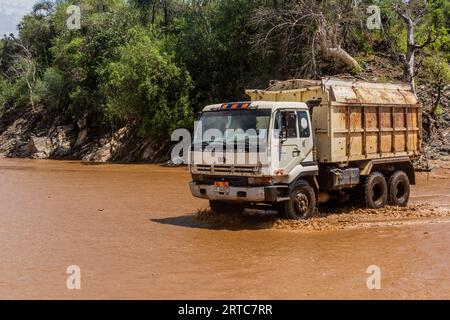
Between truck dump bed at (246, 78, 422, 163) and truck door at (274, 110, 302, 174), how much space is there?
0.86 metres

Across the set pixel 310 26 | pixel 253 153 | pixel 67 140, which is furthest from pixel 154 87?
pixel 253 153

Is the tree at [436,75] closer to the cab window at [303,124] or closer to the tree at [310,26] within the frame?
the tree at [310,26]

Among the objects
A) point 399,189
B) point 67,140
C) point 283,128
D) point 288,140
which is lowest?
point 399,189

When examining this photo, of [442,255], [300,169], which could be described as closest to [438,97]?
[300,169]

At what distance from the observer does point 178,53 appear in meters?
27.4

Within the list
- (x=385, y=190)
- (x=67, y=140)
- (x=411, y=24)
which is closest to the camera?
(x=385, y=190)

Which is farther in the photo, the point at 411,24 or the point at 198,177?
the point at 411,24

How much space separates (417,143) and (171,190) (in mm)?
7162

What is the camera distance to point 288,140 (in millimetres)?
9805

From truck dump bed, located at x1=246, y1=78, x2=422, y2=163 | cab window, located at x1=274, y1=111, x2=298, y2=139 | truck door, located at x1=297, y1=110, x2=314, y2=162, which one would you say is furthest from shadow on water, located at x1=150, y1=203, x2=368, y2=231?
cab window, located at x1=274, y1=111, x2=298, y2=139

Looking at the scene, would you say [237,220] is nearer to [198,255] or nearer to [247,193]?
[247,193]

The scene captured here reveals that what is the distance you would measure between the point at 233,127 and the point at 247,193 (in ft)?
4.29

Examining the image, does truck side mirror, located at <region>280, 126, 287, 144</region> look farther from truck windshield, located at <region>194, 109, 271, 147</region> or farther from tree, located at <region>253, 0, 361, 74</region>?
tree, located at <region>253, 0, 361, 74</region>

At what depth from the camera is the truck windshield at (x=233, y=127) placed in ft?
31.6
